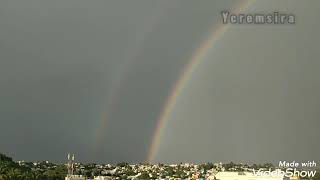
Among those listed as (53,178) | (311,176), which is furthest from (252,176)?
(53,178)

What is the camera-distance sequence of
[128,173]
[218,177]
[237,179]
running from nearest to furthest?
[237,179] < [218,177] < [128,173]

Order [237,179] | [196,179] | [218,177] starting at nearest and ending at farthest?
[237,179], [218,177], [196,179]

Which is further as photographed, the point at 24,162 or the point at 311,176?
the point at 24,162

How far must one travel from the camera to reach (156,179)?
153875mm

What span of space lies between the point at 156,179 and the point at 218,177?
35169 mm

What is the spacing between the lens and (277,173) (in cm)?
11994

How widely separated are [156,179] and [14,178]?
56.2 m

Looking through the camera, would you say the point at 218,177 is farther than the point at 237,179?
Yes

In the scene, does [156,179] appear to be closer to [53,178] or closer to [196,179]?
[196,179]

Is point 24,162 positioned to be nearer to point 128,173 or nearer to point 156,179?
point 128,173

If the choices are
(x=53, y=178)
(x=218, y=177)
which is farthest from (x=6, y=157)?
(x=218, y=177)

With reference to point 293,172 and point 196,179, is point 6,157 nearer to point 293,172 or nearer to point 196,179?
point 196,179

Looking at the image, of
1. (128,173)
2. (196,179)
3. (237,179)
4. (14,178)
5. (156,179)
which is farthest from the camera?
(128,173)

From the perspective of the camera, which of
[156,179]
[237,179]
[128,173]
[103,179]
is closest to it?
[237,179]
